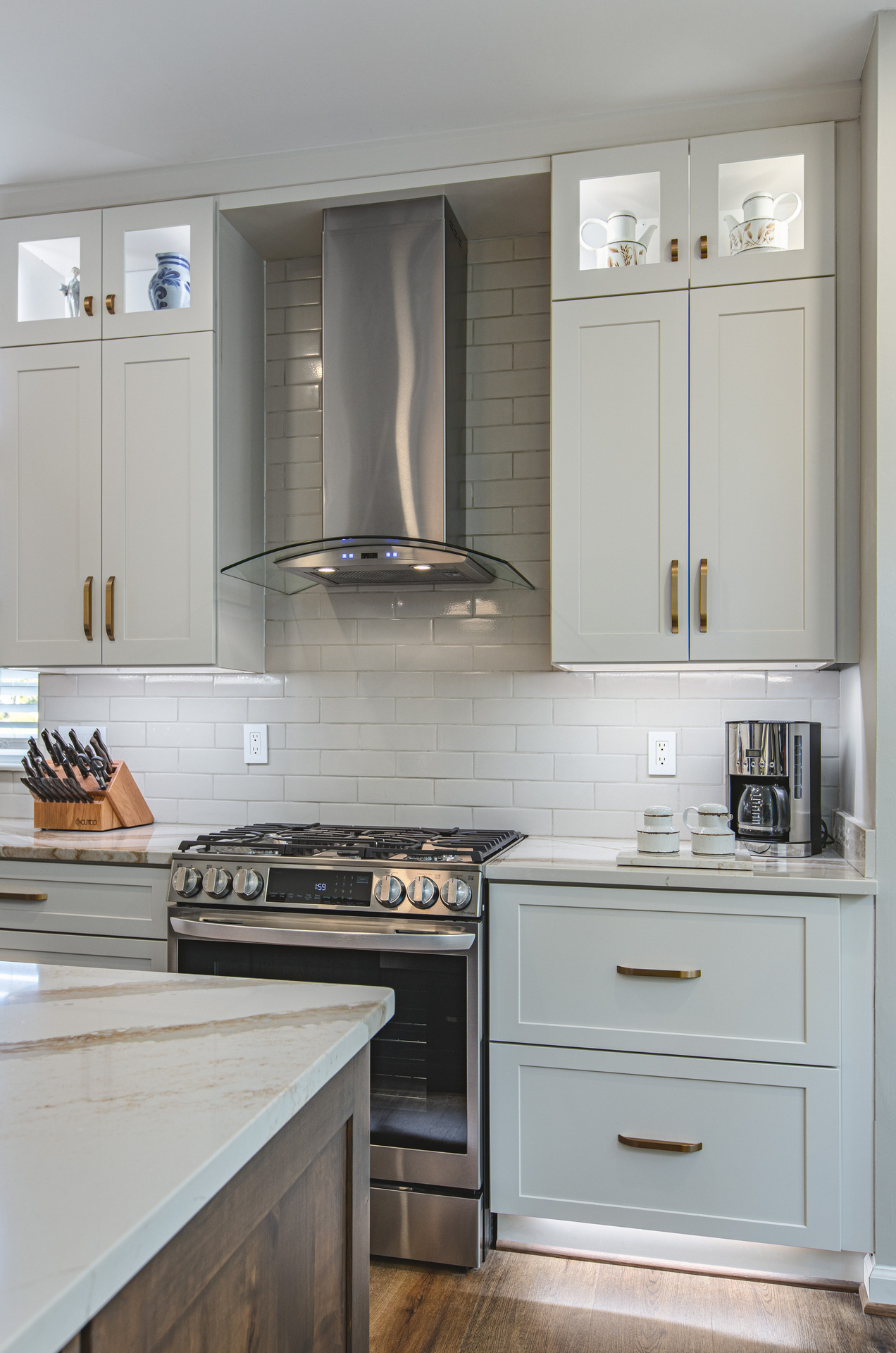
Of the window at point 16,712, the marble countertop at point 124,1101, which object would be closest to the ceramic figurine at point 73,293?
the window at point 16,712

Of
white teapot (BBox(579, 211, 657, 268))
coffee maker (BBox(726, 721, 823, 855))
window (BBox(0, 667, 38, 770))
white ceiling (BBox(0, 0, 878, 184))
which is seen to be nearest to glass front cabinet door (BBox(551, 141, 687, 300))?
white teapot (BBox(579, 211, 657, 268))

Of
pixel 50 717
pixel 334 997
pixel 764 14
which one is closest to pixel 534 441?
pixel 764 14

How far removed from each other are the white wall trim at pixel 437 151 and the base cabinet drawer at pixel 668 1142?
2287 mm

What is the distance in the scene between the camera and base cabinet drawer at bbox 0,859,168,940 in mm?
2484

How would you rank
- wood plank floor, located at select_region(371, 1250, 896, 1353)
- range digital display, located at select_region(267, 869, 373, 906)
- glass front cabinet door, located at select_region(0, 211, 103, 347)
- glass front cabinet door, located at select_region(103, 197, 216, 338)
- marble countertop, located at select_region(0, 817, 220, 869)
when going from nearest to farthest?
wood plank floor, located at select_region(371, 1250, 896, 1353) < range digital display, located at select_region(267, 869, 373, 906) < marble countertop, located at select_region(0, 817, 220, 869) < glass front cabinet door, located at select_region(103, 197, 216, 338) < glass front cabinet door, located at select_region(0, 211, 103, 347)

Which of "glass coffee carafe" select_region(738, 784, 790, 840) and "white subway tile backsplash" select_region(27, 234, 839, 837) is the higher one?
"white subway tile backsplash" select_region(27, 234, 839, 837)

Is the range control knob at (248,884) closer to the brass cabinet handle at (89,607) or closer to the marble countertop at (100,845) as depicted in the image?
the marble countertop at (100,845)

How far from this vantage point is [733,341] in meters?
2.38

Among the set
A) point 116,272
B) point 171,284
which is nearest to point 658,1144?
point 171,284

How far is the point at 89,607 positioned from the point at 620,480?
1.58 metres

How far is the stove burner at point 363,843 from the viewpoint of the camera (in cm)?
231

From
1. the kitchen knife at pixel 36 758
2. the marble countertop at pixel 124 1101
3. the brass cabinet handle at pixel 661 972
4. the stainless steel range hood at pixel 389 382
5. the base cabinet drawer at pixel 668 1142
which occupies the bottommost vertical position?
the base cabinet drawer at pixel 668 1142

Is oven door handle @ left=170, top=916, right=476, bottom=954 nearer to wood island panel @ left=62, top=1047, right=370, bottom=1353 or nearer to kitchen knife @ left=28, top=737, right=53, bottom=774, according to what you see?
kitchen knife @ left=28, top=737, right=53, bottom=774

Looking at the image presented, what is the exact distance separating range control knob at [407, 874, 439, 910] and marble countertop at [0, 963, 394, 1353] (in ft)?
3.26
